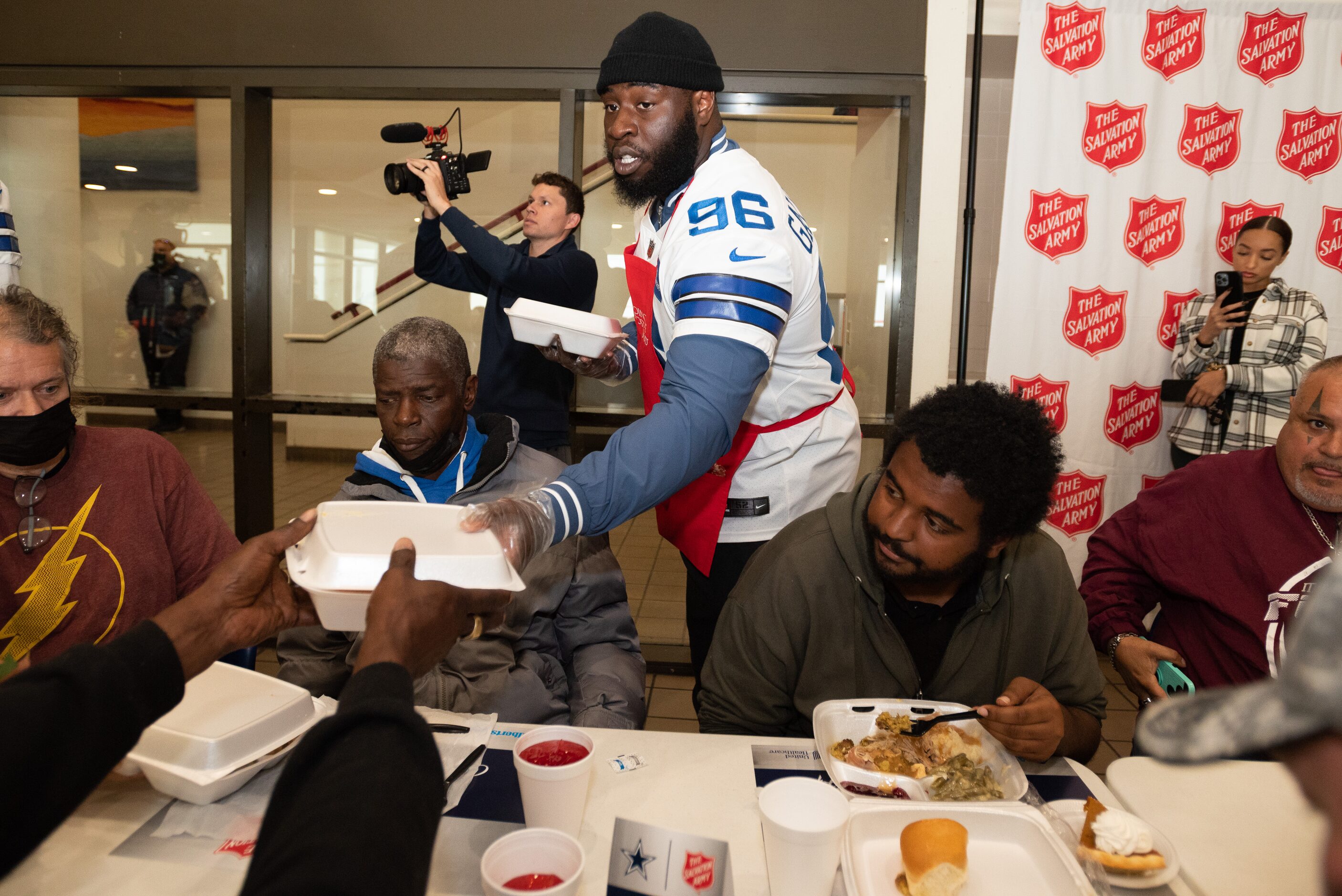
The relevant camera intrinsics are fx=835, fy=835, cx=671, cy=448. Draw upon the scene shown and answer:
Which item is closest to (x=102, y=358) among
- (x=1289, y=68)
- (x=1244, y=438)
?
(x=1244, y=438)

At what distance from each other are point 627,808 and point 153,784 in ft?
2.09

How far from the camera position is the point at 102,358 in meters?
4.04

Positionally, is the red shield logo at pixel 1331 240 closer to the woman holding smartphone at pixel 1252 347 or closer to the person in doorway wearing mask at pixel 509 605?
the woman holding smartphone at pixel 1252 347

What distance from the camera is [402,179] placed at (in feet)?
9.37

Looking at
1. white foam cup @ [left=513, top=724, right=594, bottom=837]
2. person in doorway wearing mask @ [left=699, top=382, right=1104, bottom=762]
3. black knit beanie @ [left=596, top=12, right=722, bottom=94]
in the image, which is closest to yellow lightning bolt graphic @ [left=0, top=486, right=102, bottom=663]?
white foam cup @ [left=513, top=724, right=594, bottom=837]

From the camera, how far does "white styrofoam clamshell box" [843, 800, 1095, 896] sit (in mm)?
986

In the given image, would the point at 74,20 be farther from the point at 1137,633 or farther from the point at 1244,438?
the point at 1244,438

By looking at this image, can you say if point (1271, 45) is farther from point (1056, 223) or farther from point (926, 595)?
point (926, 595)

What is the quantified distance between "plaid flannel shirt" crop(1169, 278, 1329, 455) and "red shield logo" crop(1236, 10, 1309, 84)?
0.82 m

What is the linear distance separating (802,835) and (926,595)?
30.0 inches

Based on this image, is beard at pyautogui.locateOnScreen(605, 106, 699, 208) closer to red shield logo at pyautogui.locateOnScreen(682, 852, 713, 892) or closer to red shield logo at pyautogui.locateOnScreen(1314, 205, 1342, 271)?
red shield logo at pyautogui.locateOnScreen(682, 852, 713, 892)

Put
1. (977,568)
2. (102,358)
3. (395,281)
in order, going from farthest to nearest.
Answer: (395,281) → (102,358) → (977,568)

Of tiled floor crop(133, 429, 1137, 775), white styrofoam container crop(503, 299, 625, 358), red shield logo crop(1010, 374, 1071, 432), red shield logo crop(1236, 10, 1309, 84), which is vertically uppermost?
red shield logo crop(1236, 10, 1309, 84)

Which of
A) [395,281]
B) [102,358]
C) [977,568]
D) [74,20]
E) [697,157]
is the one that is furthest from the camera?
[395,281]
